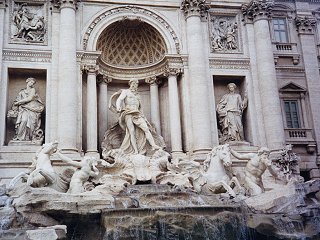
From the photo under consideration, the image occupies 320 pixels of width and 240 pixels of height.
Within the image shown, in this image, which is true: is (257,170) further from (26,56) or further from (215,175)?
(26,56)

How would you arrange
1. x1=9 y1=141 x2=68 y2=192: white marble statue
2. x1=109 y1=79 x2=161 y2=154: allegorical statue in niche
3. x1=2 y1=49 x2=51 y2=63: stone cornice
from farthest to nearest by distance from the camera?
x1=2 y1=49 x2=51 y2=63: stone cornice → x1=109 y1=79 x2=161 y2=154: allegorical statue in niche → x1=9 y1=141 x2=68 y2=192: white marble statue

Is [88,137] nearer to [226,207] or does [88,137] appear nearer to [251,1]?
[226,207]

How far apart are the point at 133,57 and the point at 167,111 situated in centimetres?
329

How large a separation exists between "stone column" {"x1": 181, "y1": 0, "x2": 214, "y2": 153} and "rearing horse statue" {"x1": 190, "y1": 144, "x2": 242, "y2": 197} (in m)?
2.32

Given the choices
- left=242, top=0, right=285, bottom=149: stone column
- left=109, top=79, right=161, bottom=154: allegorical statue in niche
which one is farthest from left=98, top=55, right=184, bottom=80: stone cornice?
left=242, top=0, right=285, bottom=149: stone column

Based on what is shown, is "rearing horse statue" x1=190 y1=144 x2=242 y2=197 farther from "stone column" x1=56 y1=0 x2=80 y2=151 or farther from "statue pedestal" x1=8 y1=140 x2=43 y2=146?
"statue pedestal" x1=8 y1=140 x2=43 y2=146

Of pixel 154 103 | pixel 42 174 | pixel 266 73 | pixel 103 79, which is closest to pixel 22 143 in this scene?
pixel 42 174

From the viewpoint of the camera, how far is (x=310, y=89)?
21969mm

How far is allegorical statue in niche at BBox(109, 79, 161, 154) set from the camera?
1823 centimetres

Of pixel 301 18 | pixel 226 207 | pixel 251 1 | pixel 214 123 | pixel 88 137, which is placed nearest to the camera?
pixel 226 207

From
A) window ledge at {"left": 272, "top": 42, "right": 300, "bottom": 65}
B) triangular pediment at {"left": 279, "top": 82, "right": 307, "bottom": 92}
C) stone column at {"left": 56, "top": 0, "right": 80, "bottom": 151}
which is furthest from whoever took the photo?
window ledge at {"left": 272, "top": 42, "right": 300, "bottom": 65}

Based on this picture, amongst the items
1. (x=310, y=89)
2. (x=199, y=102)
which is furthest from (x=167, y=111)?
(x=310, y=89)

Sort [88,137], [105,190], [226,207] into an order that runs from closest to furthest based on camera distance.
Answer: [226,207], [105,190], [88,137]

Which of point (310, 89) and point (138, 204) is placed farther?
point (310, 89)
